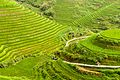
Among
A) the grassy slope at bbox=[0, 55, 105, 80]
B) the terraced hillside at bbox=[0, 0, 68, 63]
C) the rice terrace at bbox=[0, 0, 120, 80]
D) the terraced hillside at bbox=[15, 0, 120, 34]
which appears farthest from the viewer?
the terraced hillside at bbox=[15, 0, 120, 34]

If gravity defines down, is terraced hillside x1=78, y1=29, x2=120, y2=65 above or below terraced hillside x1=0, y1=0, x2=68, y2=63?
above

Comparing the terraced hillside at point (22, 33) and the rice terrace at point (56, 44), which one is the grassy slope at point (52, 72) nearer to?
the rice terrace at point (56, 44)

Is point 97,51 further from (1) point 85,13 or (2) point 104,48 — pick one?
(1) point 85,13

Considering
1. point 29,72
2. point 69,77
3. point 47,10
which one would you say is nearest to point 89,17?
point 47,10

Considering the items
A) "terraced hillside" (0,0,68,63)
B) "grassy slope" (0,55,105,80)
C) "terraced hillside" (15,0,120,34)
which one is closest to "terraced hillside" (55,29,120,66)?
"grassy slope" (0,55,105,80)

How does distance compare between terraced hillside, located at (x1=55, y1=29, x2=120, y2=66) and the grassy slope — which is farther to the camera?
terraced hillside, located at (x1=55, y1=29, x2=120, y2=66)

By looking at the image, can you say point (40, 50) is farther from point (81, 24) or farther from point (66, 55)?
point (81, 24)

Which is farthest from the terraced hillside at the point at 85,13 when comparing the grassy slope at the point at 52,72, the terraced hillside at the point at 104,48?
the terraced hillside at the point at 104,48

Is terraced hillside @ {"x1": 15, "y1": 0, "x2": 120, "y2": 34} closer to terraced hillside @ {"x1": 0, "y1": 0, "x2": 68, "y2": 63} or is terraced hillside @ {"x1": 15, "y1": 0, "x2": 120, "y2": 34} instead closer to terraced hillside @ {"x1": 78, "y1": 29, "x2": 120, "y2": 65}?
terraced hillside @ {"x1": 0, "y1": 0, "x2": 68, "y2": 63}

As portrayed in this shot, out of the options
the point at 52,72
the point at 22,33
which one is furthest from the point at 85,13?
the point at 52,72
